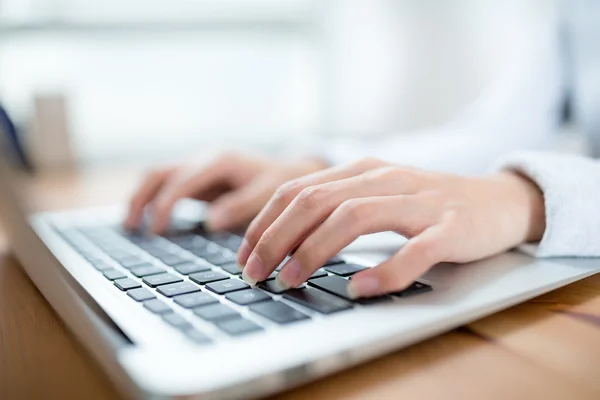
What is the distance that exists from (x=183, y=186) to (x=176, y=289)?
32 centimetres

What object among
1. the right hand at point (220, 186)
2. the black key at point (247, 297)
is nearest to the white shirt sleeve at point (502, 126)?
the right hand at point (220, 186)

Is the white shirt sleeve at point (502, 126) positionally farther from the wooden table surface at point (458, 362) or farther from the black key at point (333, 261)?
the wooden table surface at point (458, 362)

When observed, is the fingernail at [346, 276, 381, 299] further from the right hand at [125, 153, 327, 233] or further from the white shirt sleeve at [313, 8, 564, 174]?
the white shirt sleeve at [313, 8, 564, 174]

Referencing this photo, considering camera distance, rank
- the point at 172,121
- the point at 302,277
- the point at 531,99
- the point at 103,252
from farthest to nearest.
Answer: the point at 172,121 → the point at 531,99 → the point at 103,252 → the point at 302,277

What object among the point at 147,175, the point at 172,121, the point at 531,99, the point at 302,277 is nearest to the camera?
the point at 302,277

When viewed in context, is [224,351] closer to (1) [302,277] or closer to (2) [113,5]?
(1) [302,277]

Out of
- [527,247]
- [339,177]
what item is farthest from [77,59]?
[527,247]

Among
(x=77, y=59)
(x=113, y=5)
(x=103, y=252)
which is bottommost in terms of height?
(x=103, y=252)

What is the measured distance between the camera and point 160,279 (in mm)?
451

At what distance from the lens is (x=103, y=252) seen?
0.56 metres

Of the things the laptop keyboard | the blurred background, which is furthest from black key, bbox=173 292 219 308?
the blurred background

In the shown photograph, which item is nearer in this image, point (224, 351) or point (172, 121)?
point (224, 351)

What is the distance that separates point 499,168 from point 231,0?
133 cm

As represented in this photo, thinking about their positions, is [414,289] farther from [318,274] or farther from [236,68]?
[236,68]
